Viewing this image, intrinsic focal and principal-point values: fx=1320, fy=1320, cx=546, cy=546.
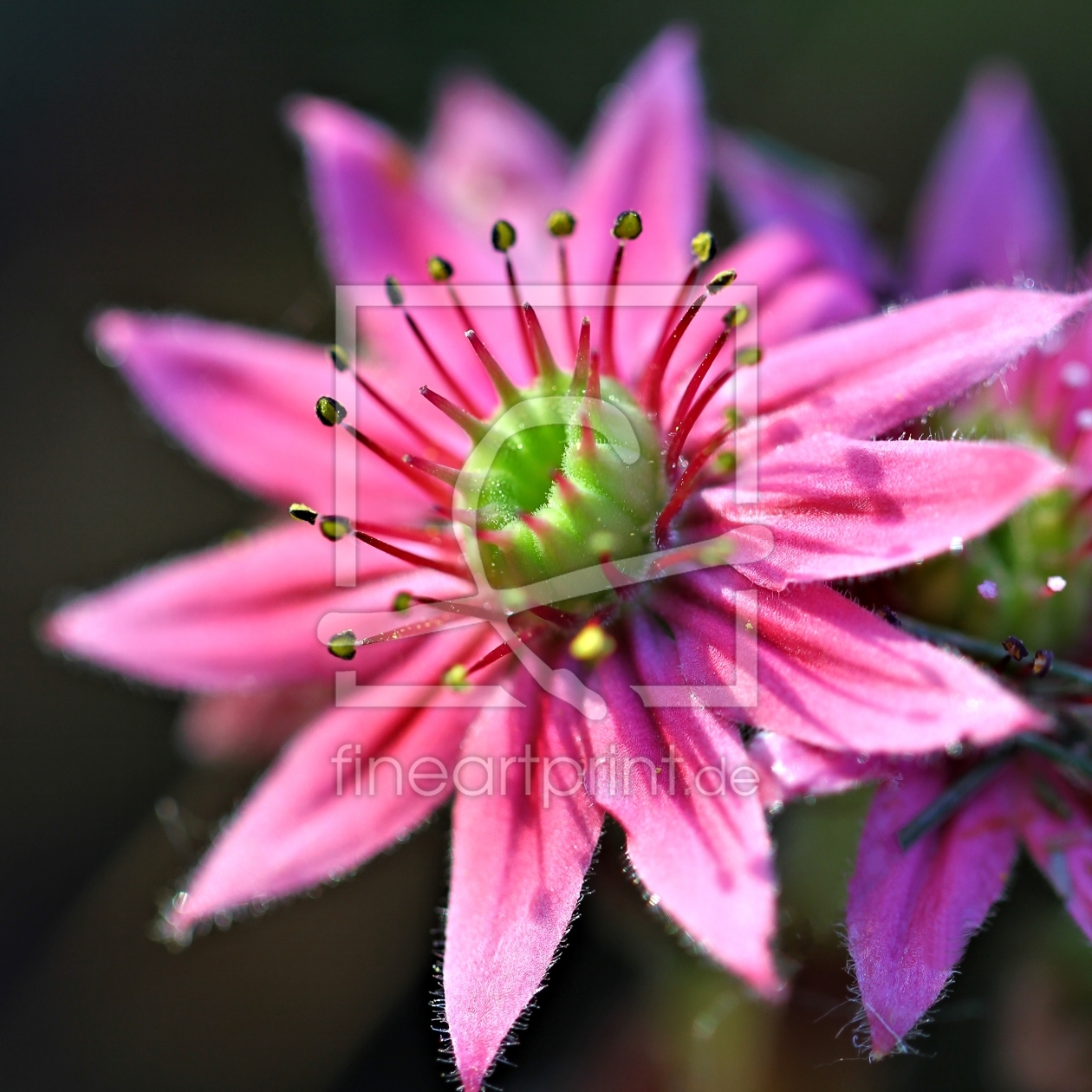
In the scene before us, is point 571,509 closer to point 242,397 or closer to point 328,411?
point 328,411

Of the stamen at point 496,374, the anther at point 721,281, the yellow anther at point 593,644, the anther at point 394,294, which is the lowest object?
the yellow anther at point 593,644

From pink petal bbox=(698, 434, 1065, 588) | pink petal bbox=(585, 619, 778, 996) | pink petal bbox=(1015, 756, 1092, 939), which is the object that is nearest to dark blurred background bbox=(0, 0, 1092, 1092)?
pink petal bbox=(1015, 756, 1092, 939)

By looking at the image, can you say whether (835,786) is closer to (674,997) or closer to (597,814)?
(597,814)

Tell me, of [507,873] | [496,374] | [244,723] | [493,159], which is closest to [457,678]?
[507,873]

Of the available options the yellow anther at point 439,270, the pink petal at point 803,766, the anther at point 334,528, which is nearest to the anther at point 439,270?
the yellow anther at point 439,270

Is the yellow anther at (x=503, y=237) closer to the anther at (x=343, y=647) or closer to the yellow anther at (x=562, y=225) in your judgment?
the yellow anther at (x=562, y=225)
